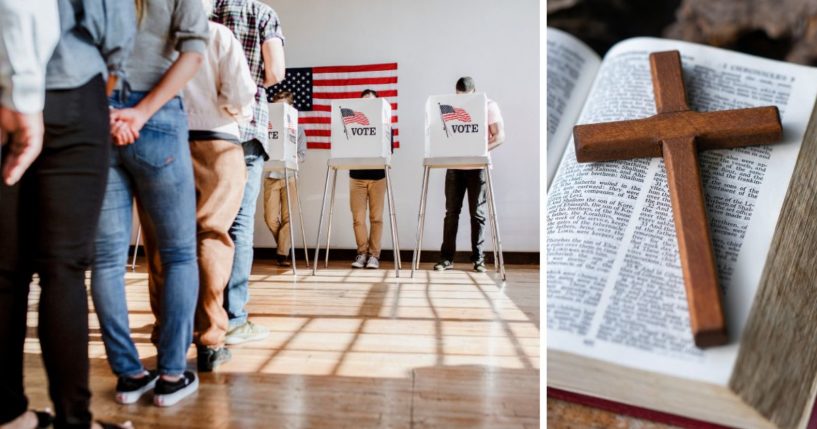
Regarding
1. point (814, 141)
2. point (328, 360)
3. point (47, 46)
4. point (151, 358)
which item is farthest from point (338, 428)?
point (814, 141)

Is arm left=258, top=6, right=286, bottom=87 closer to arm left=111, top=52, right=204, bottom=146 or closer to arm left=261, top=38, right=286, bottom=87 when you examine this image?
arm left=261, top=38, right=286, bottom=87

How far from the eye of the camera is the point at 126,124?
23.1 inches

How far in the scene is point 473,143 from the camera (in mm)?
798

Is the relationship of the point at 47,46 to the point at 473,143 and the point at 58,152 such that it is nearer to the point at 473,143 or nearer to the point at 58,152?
the point at 58,152

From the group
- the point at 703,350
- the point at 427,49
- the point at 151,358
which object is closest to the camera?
the point at 703,350

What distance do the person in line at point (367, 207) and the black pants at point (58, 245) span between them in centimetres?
33

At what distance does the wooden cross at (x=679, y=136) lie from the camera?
572 millimetres

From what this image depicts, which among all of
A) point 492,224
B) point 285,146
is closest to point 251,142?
point 285,146

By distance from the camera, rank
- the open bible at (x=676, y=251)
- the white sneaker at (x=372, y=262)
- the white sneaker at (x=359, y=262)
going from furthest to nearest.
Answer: the white sneaker at (x=372, y=262) < the white sneaker at (x=359, y=262) < the open bible at (x=676, y=251)

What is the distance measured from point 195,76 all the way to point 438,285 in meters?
0.46

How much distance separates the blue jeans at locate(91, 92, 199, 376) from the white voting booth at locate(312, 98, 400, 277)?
19 centimetres

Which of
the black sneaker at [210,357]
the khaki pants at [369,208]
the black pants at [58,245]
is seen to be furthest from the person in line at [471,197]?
the black pants at [58,245]

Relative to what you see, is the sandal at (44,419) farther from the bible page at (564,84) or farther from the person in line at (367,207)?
the bible page at (564,84)

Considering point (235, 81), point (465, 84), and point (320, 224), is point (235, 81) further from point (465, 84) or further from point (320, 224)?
point (465, 84)
